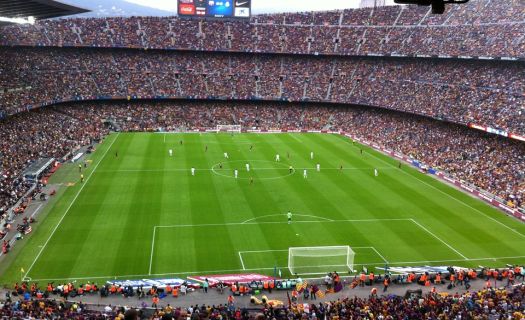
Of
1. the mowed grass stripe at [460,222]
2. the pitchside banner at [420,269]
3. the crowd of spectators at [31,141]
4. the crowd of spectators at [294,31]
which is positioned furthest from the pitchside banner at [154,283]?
the crowd of spectators at [294,31]

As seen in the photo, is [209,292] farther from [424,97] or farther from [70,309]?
[424,97]

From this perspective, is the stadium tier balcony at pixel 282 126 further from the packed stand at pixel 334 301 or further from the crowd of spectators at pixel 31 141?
the packed stand at pixel 334 301

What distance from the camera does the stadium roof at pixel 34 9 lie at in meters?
41.9

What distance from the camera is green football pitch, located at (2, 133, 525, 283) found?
1213 inches

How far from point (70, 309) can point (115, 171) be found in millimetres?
30063

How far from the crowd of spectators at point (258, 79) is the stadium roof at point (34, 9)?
1234cm

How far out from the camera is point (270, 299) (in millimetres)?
26453

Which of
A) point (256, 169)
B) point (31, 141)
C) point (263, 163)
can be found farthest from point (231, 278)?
point (31, 141)

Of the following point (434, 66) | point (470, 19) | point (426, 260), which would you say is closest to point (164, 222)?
→ point (426, 260)

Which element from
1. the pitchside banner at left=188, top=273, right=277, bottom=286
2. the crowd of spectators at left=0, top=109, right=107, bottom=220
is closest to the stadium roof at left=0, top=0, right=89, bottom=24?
the crowd of spectators at left=0, top=109, right=107, bottom=220

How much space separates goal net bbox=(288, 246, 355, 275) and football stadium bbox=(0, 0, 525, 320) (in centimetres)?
12

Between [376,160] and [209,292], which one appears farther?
[376,160]

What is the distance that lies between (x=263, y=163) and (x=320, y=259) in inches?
1044

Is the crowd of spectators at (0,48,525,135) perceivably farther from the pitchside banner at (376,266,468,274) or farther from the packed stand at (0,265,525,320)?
the packed stand at (0,265,525,320)
